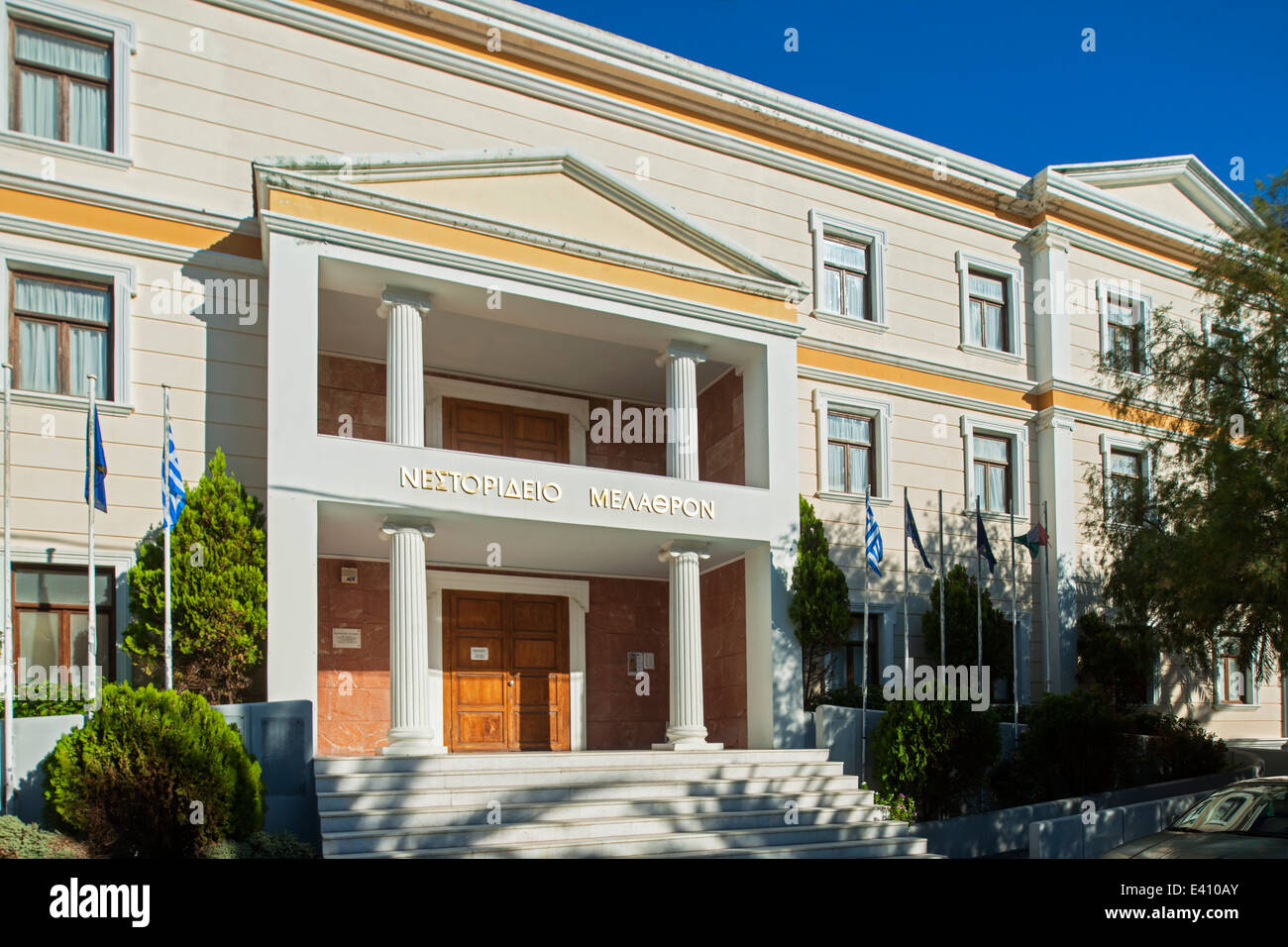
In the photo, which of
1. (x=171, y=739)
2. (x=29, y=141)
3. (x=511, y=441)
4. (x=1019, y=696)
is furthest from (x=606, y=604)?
(x=29, y=141)

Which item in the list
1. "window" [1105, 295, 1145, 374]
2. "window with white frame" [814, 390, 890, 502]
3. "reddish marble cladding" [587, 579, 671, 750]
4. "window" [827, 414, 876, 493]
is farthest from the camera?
"window" [1105, 295, 1145, 374]

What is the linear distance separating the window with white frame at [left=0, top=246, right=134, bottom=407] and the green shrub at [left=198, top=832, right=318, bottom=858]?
250 inches

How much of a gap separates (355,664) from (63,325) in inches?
237

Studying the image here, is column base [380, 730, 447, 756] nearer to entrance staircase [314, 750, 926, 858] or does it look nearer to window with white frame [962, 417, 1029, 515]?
entrance staircase [314, 750, 926, 858]

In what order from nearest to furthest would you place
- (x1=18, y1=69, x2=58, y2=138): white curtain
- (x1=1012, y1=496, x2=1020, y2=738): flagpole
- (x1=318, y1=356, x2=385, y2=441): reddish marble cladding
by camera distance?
(x1=18, y1=69, x2=58, y2=138): white curtain < (x1=318, y1=356, x2=385, y2=441): reddish marble cladding < (x1=1012, y1=496, x2=1020, y2=738): flagpole

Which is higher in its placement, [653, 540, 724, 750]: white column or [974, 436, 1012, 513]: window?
[974, 436, 1012, 513]: window

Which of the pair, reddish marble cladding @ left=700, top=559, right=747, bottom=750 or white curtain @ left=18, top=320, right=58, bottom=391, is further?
reddish marble cladding @ left=700, top=559, right=747, bottom=750

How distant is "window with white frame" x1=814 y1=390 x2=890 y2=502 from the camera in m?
20.1

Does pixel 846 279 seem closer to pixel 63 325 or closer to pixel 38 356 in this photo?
pixel 63 325

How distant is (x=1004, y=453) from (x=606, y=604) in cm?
858

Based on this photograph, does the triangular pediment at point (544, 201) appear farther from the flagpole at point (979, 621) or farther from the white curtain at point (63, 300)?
the flagpole at point (979, 621)

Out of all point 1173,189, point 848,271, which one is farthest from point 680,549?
point 1173,189

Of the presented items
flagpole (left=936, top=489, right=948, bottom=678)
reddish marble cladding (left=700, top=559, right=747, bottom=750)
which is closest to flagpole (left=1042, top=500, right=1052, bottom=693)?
flagpole (left=936, top=489, right=948, bottom=678)
